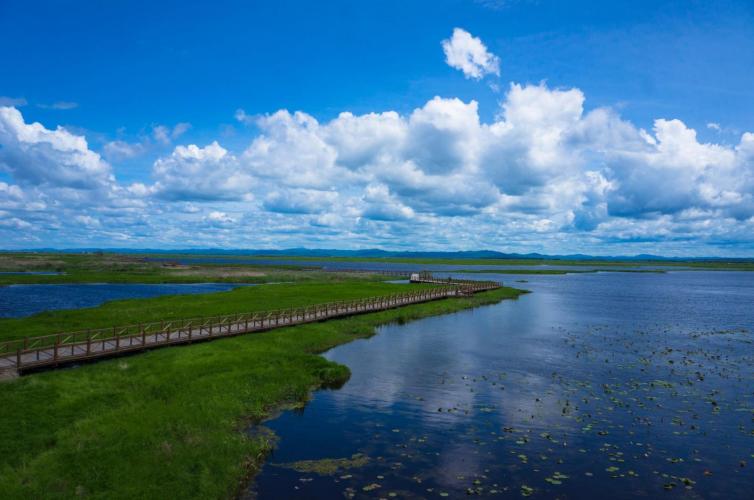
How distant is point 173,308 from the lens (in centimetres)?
6266

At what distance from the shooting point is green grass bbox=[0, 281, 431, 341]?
158 ft

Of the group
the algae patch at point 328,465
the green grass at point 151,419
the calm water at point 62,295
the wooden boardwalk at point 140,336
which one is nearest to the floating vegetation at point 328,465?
the algae patch at point 328,465

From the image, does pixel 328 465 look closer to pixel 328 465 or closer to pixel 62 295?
pixel 328 465

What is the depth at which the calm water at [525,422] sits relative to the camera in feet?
63.7

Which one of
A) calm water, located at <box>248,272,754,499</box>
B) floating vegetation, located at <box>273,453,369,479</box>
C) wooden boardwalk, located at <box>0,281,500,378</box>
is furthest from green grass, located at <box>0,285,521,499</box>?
calm water, located at <box>248,272,754,499</box>

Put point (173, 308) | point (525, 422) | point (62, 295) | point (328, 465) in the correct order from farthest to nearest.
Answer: point (62, 295)
point (173, 308)
point (525, 422)
point (328, 465)

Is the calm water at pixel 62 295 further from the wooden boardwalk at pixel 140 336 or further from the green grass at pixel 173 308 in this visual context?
the wooden boardwalk at pixel 140 336

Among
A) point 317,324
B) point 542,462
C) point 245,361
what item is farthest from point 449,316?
point 542,462

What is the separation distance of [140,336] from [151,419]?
19.3m

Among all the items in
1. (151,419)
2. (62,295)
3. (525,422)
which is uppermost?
(62,295)

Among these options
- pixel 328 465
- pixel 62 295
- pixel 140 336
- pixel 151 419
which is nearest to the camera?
pixel 328 465

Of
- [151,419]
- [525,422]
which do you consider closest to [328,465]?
[151,419]

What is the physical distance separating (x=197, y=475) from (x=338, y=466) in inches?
224

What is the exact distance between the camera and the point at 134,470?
721 inches
